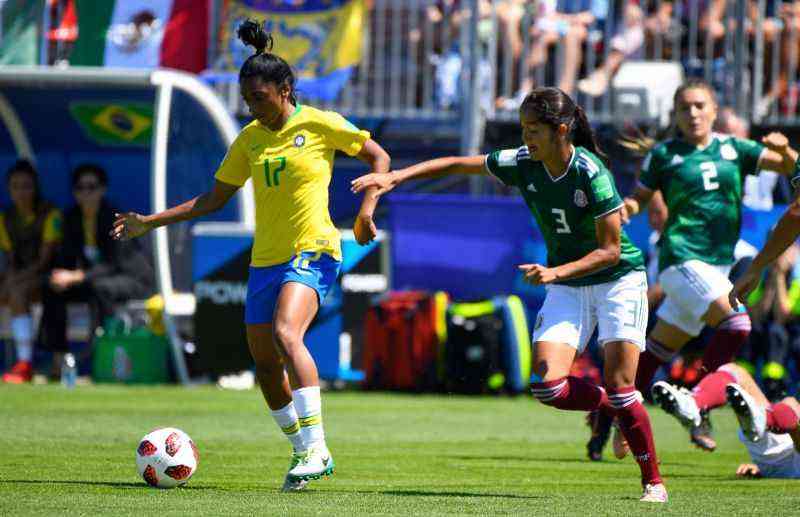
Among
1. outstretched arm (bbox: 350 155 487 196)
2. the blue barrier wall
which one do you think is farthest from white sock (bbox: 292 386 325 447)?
the blue barrier wall

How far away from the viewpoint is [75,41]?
1789 cm

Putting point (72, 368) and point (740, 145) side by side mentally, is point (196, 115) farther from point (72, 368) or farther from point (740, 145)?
point (740, 145)

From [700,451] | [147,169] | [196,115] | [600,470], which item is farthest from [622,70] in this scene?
[600,470]

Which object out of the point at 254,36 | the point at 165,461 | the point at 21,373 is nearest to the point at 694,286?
the point at 254,36

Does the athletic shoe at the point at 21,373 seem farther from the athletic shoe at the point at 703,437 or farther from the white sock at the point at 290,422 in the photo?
the white sock at the point at 290,422

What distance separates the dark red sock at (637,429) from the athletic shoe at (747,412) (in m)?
0.98

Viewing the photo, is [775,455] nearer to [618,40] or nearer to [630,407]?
[630,407]

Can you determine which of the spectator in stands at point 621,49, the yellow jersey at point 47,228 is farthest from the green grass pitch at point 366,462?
the spectator in stands at point 621,49

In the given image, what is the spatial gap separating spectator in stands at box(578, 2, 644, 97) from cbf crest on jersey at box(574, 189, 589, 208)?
1025cm

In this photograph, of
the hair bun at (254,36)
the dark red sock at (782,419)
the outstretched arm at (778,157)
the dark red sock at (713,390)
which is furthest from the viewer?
the outstretched arm at (778,157)

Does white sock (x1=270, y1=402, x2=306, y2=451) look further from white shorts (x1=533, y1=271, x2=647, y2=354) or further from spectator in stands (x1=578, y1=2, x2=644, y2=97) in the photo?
spectator in stands (x1=578, y1=2, x2=644, y2=97)

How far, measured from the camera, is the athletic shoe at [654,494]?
289 inches

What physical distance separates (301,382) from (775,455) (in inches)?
113

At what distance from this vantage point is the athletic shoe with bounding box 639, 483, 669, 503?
7348mm
